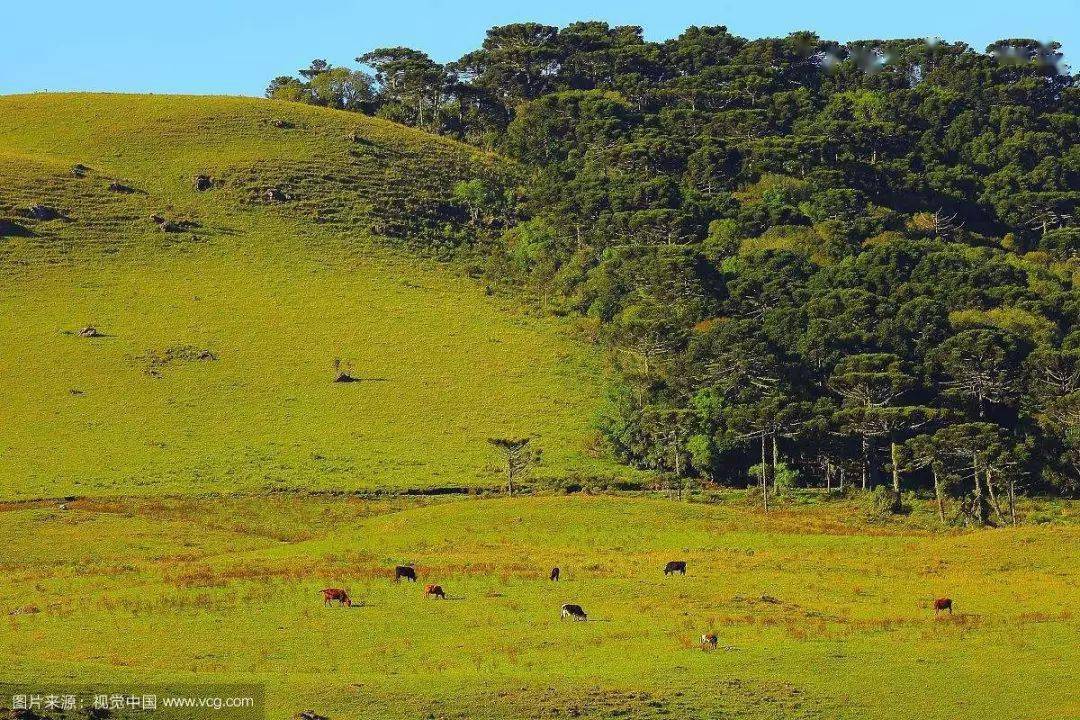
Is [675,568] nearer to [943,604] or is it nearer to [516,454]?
[943,604]

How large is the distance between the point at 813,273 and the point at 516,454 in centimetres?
4906

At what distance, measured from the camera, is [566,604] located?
4428 cm

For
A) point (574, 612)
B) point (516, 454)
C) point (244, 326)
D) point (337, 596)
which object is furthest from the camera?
point (244, 326)

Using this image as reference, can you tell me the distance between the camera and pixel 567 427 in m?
109

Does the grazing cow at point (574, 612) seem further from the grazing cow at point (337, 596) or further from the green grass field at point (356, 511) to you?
the grazing cow at point (337, 596)

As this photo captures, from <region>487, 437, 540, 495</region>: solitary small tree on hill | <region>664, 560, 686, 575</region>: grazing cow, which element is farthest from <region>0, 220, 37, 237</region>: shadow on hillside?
<region>664, 560, 686, 575</region>: grazing cow

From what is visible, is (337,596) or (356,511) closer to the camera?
(337,596)

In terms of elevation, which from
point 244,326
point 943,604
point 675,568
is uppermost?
point 244,326

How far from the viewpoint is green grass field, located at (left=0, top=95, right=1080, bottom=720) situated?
118 feet

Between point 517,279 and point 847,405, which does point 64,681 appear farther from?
point 517,279

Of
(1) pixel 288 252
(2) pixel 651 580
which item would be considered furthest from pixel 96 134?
(2) pixel 651 580

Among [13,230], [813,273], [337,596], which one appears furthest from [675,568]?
[13,230]

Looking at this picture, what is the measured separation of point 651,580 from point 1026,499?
49181mm

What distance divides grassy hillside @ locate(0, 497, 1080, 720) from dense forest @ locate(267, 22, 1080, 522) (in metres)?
24.4
